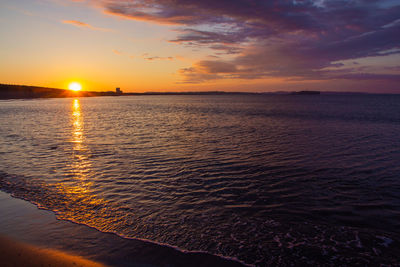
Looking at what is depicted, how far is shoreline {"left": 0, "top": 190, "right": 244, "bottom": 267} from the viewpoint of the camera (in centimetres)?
656

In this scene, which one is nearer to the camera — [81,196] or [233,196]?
[81,196]

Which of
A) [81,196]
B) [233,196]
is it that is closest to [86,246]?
[81,196]

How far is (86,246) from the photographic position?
7145mm

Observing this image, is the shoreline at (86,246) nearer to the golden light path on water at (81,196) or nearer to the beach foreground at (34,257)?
the beach foreground at (34,257)

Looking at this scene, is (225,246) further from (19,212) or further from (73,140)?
(73,140)

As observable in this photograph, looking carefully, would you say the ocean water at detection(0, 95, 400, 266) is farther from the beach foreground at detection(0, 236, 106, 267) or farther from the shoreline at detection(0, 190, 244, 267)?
the beach foreground at detection(0, 236, 106, 267)

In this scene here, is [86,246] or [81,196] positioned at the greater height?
[81,196]

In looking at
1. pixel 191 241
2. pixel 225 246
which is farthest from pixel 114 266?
pixel 225 246

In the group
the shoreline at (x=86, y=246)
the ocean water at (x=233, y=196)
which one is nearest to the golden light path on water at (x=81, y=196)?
the ocean water at (x=233, y=196)

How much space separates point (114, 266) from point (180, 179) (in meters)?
7.21

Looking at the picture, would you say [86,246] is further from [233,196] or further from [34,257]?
[233,196]

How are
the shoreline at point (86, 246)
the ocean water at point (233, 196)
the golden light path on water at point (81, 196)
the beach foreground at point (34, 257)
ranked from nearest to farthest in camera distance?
the beach foreground at point (34, 257)
the shoreline at point (86, 246)
the ocean water at point (233, 196)
the golden light path on water at point (81, 196)

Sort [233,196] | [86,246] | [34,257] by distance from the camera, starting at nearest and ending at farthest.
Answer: [34,257]
[86,246]
[233,196]

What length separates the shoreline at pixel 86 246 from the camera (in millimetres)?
6562
